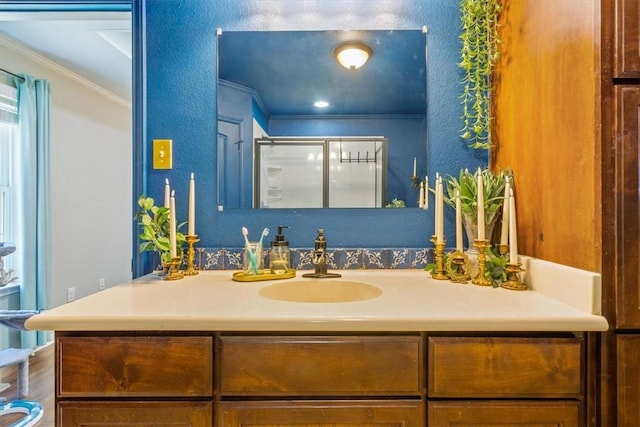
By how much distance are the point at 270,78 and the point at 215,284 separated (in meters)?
0.87

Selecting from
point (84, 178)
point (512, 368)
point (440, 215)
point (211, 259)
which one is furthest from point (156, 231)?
point (84, 178)

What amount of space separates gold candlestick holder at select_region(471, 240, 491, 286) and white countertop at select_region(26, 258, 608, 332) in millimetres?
110

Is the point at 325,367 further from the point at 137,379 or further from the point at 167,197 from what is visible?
the point at 167,197

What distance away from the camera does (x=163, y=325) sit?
31.4 inches

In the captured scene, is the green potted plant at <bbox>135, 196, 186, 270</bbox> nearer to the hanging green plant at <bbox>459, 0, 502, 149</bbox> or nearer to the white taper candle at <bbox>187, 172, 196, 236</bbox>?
the white taper candle at <bbox>187, 172, 196, 236</bbox>

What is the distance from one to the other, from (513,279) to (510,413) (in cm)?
42

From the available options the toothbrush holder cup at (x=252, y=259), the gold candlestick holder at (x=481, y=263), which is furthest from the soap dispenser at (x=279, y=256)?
the gold candlestick holder at (x=481, y=263)

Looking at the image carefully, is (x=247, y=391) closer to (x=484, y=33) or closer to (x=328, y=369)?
(x=328, y=369)

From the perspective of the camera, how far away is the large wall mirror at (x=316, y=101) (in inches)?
56.7

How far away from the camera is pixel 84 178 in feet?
11.2

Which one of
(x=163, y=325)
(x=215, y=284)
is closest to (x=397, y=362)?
(x=163, y=325)

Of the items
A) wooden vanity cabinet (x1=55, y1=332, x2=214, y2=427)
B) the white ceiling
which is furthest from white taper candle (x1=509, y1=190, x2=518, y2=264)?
the white ceiling

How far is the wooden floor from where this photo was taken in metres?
1.89

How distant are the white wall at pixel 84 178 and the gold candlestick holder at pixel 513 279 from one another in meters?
3.38
